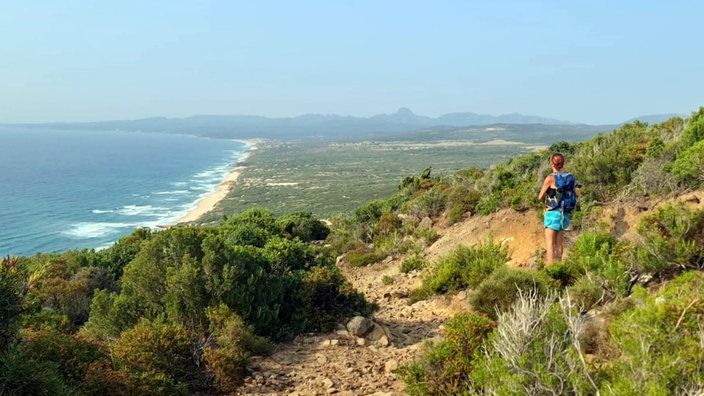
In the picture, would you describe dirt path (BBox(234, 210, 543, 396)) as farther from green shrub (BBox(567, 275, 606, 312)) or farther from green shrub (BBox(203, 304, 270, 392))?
green shrub (BBox(567, 275, 606, 312))

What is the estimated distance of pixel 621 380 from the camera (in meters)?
3.21

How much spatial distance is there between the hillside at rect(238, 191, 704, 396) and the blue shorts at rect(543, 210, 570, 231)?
106 centimetres

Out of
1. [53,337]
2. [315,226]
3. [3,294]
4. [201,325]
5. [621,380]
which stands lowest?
[315,226]

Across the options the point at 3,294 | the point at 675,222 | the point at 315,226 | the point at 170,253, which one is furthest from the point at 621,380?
the point at 315,226

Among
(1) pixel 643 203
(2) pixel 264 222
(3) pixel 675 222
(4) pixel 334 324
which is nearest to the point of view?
(3) pixel 675 222

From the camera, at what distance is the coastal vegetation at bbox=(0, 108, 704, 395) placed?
3.52 meters

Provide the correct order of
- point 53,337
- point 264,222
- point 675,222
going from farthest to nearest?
1. point 264,222
2. point 675,222
3. point 53,337

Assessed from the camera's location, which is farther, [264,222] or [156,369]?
[264,222]

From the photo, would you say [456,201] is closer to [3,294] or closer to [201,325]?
[201,325]

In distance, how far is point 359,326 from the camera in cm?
751

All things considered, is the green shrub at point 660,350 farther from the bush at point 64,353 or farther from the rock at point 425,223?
the rock at point 425,223

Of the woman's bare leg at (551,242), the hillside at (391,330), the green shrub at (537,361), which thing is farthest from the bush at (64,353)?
the woman's bare leg at (551,242)

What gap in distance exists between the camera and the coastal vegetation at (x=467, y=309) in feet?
11.6

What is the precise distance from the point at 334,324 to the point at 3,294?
14.9 feet
